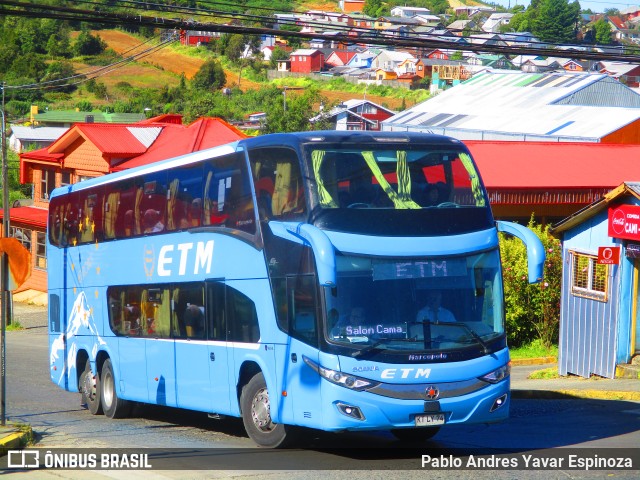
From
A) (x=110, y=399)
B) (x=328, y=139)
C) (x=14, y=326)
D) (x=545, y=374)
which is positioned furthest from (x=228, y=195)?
(x=14, y=326)

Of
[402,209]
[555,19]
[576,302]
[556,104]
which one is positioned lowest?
[576,302]

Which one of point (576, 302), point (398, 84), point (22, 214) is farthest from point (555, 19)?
point (576, 302)

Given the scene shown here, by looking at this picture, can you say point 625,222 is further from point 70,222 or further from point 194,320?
point 70,222

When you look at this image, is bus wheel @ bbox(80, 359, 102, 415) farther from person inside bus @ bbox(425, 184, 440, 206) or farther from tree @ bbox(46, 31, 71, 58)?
tree @ bbox(46, 31, 71, 58)

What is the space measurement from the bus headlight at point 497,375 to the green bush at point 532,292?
12868mm

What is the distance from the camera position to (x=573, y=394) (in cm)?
1753

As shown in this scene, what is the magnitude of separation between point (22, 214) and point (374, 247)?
3761 centimetres

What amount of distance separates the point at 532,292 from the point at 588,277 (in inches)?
199

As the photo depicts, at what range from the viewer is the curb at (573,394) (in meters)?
17.0

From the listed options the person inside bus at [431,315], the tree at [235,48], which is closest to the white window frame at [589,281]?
the person inside bus at [431,315]

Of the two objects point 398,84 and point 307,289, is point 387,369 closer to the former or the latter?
point 307,289

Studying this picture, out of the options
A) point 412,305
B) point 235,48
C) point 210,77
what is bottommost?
point 412,305

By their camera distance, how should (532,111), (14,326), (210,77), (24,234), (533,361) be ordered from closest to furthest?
(533,361) < (14,326) < (24,234) < (532,111) < (210,77)

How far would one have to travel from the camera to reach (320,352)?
11102 mm
